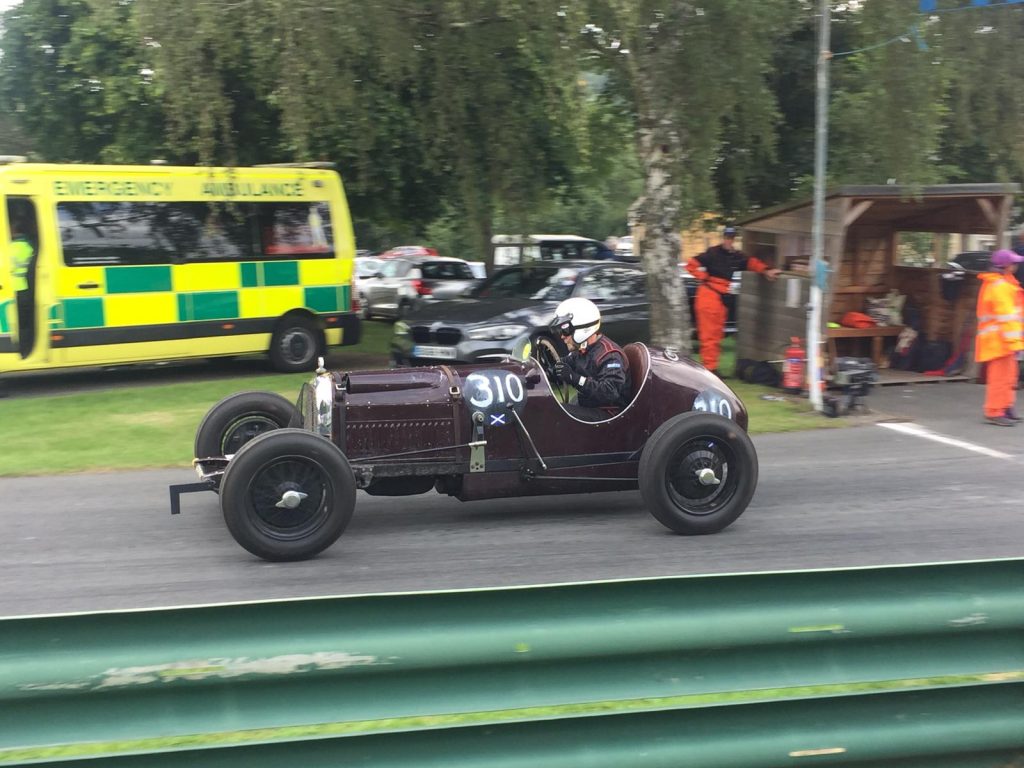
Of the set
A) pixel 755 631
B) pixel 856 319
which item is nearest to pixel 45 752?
pixel 755 631

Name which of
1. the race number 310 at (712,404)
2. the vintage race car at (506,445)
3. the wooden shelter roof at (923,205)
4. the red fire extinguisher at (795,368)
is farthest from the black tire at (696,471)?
the wooden shelter roof at (923,205)

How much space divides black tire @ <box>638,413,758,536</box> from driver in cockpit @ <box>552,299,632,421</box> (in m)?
0.43

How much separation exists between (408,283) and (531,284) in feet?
35.4

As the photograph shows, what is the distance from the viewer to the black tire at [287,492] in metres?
5.59

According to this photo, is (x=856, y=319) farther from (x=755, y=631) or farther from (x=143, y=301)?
(x=755, y=631)

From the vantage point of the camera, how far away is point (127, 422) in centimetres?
1075

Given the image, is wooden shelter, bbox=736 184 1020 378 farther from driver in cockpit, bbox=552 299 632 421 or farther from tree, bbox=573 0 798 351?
driver in cockpit, bbox=552 299 632 421

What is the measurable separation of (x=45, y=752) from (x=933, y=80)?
432 inches

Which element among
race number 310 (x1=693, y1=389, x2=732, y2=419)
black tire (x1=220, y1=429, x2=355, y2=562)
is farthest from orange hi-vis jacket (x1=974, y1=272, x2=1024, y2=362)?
black tire (x1=220, y1=429, x2=355, y2=562)

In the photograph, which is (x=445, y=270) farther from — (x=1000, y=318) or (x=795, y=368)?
(x=1000, y=318)

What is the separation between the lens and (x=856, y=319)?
13719mm

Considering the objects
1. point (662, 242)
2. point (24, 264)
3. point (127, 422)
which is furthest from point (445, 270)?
point (127, 422)

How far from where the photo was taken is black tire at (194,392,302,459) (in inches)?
270

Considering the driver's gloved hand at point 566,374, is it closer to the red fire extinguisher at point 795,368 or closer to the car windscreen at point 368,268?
the red fire extinguisher at point 795,368
